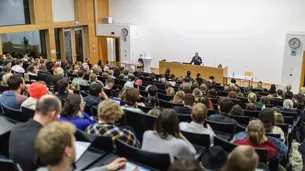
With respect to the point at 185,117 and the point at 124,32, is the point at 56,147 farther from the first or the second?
the point at 124,32

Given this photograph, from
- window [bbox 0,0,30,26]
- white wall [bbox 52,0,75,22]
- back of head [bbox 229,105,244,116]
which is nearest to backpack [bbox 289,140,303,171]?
back of head [bbox 229,105,244,116]

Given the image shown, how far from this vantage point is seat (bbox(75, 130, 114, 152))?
3027mm

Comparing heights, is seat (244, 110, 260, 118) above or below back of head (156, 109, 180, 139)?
below

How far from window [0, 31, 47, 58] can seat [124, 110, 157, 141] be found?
10.7 meters

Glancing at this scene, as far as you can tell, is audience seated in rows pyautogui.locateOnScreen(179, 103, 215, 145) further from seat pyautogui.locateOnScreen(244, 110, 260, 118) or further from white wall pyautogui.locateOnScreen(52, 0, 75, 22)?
white wall pyautogui.locateOnScreen(52, 0, 75, 22)

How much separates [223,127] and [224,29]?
1051 cm

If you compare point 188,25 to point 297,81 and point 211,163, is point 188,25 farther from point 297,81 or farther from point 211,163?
point 211,163

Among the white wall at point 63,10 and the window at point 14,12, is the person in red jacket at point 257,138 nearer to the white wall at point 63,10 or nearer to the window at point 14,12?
the window at point 14,12

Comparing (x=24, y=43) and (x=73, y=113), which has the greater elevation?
(x=24, y=43)

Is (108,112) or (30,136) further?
(108,112)

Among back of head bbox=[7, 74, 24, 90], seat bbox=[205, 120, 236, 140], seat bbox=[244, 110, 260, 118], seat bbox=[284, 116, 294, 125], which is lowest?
seat bbox=[284, 116, 294, 125]

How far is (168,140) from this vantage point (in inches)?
122

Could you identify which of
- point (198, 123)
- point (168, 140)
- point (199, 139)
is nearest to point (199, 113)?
point (198, 123)

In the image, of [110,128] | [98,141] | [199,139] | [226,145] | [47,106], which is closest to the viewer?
[47,106]
